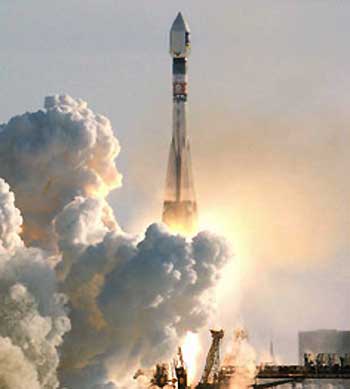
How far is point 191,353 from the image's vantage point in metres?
125

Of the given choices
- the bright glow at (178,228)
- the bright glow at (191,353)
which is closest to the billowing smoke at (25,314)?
the bright glow at (178,228)

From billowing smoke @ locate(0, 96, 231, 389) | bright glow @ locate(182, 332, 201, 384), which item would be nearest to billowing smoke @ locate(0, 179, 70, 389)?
billowing smoke @ locate(0, 96, 231, 389)

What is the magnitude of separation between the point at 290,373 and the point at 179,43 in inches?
1245

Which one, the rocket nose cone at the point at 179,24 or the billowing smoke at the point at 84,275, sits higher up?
the rocket nose cone at the point at 179,24

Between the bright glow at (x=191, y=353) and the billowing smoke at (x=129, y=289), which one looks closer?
the billowing smoke at (x=129, y=289)

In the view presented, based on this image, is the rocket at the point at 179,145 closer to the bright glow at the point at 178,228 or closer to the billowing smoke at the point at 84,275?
the bright glow at the point at 178,228

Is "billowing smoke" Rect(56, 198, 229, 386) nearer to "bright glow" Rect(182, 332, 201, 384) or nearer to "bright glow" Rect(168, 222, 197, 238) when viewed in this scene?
"bright glow" Rect(168, 222, 197, 238)

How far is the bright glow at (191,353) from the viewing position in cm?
12325

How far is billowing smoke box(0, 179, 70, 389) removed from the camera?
3782 inches

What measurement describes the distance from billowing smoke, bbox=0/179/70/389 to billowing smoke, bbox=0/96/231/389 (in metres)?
0.07

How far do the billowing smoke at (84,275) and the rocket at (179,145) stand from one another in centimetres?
1535

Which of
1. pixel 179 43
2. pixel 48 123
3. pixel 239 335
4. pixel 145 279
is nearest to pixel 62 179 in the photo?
pixel 48 123

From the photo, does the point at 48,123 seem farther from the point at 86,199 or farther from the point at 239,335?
the point at 239,335

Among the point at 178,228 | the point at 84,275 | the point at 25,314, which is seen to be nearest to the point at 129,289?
the point at 84,275
